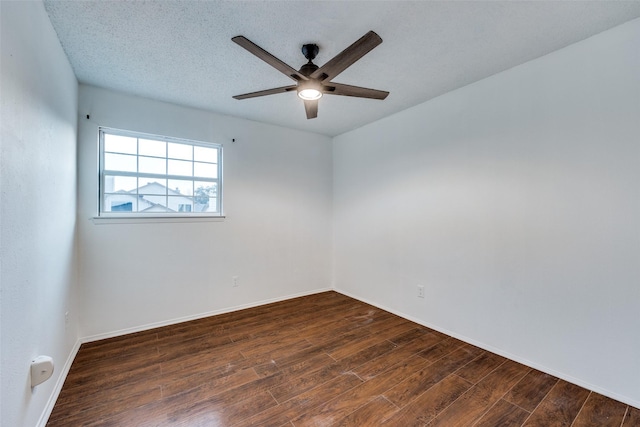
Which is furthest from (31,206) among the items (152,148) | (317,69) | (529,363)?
(529,363)

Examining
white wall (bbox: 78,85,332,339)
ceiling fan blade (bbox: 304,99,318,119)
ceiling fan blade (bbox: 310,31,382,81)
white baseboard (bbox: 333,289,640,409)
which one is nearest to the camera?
ceiling fan blade (bbox: 310,31,382,81)

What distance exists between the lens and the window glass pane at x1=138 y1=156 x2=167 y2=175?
9.71 ft

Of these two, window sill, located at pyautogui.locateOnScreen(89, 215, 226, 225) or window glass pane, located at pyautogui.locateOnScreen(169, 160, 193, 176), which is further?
window glass pane, located at pyautogui.locateOnScreen(169, 160, 193, 176)

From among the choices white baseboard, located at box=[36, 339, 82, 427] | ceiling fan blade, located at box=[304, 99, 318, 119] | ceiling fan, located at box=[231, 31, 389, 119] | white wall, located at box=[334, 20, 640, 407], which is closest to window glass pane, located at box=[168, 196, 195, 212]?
white baseboard, located at box=[36, 339, 82, 427]

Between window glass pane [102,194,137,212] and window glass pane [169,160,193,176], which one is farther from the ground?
window glass pane [169,160,193,176]

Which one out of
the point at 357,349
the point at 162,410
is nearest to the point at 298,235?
the point at 357,349

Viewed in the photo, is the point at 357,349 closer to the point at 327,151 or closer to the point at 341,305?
the point at 341,305

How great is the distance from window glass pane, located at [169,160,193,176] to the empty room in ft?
0.08

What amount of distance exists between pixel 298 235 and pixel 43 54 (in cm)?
303

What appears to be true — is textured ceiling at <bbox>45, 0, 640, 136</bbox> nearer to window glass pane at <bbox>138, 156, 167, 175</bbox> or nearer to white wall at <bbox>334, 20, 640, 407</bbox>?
white wall at <bbox>334, 20, 640, 407</bbox>

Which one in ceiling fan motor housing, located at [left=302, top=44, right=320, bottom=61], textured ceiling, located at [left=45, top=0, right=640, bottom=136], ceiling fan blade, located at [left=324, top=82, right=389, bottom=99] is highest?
textured ceiling, located at [left=45, top=0, right=640, bottom=136]

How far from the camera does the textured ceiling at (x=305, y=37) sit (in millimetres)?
1650

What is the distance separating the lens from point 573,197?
1999 millimetres

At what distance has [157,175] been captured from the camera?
3.04 meters
